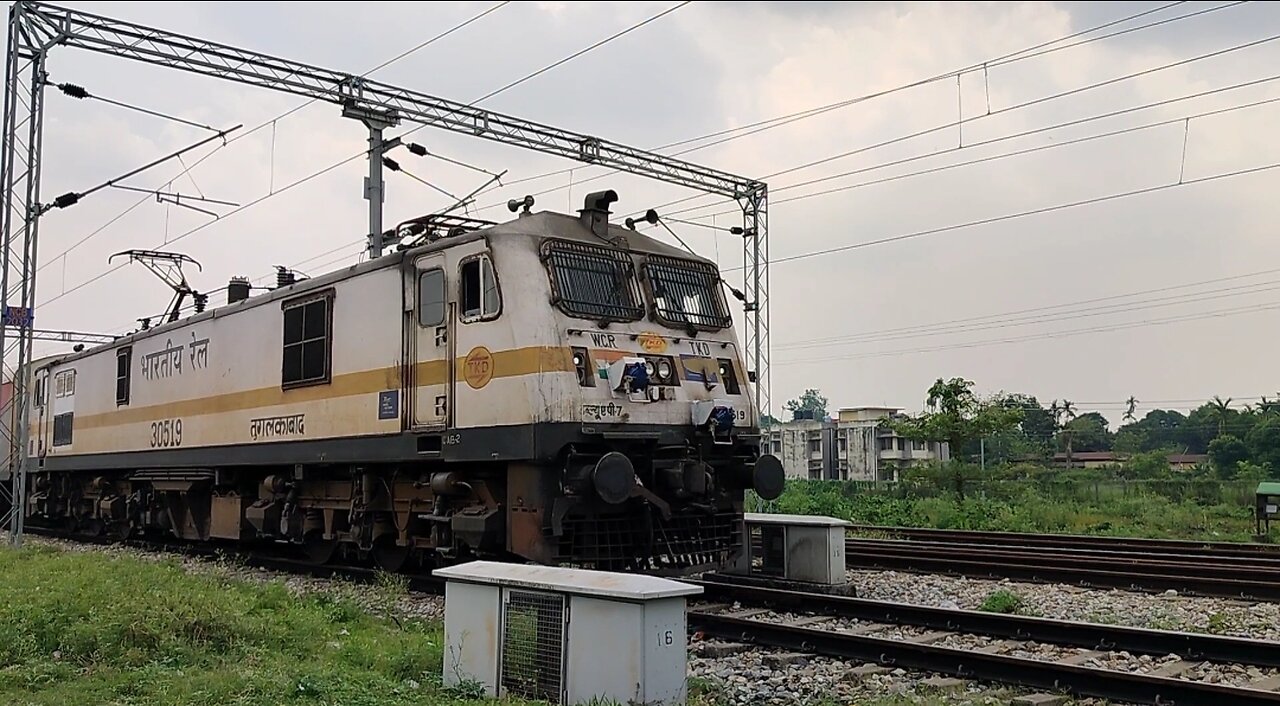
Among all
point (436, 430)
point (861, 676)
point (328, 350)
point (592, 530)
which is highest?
point (328, 350)

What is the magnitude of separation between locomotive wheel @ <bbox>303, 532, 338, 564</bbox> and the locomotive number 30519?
12.0 feet

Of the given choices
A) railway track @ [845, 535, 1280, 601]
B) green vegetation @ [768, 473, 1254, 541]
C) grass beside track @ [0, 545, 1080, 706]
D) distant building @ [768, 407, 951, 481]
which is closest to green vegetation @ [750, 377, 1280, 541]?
green vegetation @ [768, 473, 1254, 541]

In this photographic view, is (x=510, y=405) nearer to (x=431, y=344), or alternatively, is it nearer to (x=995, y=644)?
(x=431, y=344)

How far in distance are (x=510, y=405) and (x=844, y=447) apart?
5135 centimetres

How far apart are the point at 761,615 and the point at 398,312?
487 cm

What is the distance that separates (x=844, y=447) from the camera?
2331 inches

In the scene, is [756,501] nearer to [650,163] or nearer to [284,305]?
[650,163]

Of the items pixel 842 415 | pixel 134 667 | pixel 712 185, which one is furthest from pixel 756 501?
pixel 842 415

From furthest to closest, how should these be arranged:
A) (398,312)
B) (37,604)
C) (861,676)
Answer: (398,312)
(37,604)
(861,676)

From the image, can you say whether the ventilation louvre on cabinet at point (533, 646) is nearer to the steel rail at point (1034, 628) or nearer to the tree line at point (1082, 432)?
the steel rail at point (1034, 628)

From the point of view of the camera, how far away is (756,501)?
23141mm

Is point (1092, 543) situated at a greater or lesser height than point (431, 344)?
lesser

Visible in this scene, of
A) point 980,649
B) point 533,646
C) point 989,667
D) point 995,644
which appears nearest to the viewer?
point 533,646

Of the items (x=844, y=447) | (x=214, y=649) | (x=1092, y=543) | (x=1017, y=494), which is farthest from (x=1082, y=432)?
(x=214, y=649)
